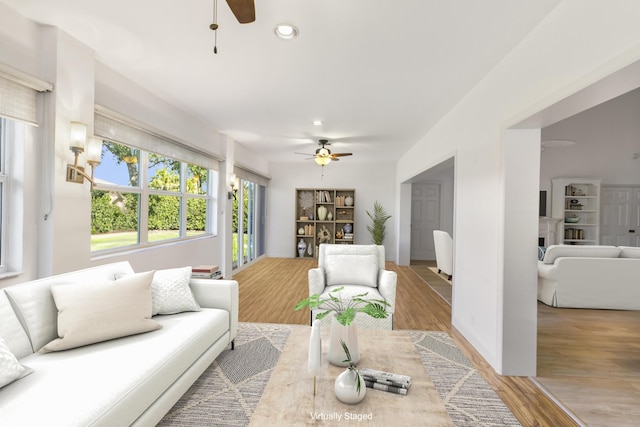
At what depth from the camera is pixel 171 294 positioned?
2.35 metres

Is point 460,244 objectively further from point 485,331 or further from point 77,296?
point 77,296

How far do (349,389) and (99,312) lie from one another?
4.92ft

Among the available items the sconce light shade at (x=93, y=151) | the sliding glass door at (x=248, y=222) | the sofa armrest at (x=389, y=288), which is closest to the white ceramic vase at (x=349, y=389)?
the sofa armrest at (x=389, y=288)

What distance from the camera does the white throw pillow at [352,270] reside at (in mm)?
3303

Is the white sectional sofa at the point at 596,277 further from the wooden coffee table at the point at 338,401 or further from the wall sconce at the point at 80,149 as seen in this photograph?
the wall sconce at the point at 80,149

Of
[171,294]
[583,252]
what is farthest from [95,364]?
[583,252]

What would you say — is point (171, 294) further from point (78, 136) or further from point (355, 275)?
point (355, 275)

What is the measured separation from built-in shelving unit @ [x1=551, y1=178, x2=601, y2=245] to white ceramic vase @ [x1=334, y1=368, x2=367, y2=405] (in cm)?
747

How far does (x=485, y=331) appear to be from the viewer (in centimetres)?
277

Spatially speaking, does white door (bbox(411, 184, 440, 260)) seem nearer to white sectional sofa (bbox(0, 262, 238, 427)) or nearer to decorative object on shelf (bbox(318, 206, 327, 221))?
decorative object on shelf (bbox(318, 206, 327, 221))

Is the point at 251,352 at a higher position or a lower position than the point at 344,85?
lower

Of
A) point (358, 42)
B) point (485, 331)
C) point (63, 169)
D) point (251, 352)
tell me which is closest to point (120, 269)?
point (63, 169)

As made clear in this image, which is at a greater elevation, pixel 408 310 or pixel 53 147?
pixel 53 147

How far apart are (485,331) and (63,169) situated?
3682 millimetres
